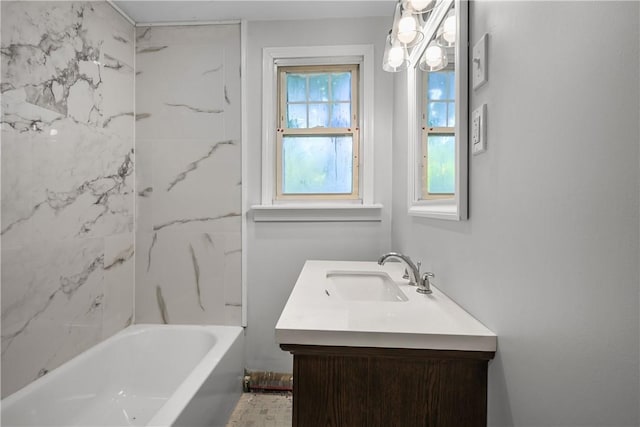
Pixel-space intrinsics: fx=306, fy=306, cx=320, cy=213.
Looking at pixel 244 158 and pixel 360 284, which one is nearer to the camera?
pixel 360 284

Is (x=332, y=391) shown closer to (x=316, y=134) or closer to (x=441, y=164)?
(x=441, y=164)

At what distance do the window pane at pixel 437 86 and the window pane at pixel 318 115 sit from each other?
0.90 meters

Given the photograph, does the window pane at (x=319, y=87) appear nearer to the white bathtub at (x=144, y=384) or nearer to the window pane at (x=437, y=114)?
the window pane at (x=437, y=114)

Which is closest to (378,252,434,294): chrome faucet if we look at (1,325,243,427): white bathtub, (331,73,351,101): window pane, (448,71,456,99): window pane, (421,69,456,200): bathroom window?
(421,69,456,200): bathroom window

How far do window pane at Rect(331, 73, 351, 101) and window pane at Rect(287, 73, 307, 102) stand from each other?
0.18 m

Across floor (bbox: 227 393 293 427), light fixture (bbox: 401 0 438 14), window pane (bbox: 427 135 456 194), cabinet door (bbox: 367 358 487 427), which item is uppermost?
light fixture (bbox: 401 0 438 14)

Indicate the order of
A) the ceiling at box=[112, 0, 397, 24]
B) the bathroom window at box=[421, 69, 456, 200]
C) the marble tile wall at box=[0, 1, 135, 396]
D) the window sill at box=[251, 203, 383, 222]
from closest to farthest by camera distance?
the bathroom window at box=[421, 69, 456, 200] < the marble tile wall at box=[0, 1, 135, 396] < the ceiling at box=[112, 0, 397, 24] < the window sill at box=[251, 203, 383, 222]

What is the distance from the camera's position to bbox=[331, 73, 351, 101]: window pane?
1.98 metres

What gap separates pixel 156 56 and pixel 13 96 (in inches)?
37.2

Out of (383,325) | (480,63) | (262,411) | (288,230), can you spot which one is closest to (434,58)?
(480,63)

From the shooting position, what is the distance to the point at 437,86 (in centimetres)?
108

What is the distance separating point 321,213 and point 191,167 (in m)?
0.88

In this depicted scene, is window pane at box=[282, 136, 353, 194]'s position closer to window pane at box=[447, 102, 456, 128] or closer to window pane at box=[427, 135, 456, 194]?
window pane at box=[427, 135, 456, 194]

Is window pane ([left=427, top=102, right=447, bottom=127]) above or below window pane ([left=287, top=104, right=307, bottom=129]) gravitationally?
below
